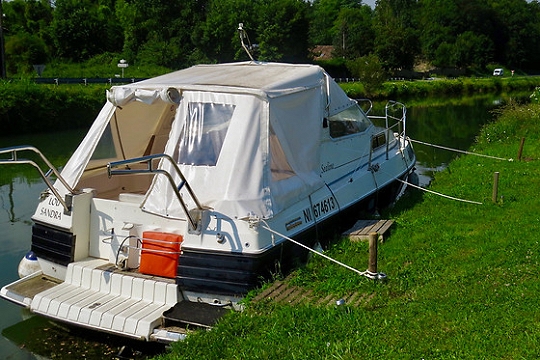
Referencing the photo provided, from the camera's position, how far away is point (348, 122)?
33.5 ft

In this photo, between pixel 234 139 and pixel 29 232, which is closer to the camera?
pixel 234 139

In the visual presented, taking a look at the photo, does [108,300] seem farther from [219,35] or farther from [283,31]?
[283,31]

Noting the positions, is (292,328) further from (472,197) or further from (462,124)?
(462,124)

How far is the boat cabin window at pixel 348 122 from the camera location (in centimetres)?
962

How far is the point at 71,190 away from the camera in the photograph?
7.88 metres

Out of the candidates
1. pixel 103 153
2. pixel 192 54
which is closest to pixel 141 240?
pixel 103 153

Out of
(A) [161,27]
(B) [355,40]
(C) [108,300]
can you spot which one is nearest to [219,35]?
(A) [161,27]

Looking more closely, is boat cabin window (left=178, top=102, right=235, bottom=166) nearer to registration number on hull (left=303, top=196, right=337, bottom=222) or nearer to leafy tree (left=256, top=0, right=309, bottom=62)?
registration number on hull (left=303, top=196, right=337, bottom=222)

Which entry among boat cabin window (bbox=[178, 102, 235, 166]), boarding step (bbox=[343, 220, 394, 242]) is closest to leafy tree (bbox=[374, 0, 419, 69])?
boarding step (bbox=[343, 220, 394, 242])

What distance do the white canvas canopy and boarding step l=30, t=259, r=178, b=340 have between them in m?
0.90

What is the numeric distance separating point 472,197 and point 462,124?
70.5 feet

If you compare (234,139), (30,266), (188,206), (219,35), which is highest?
(219,35)

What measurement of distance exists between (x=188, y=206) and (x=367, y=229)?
9.79 feet

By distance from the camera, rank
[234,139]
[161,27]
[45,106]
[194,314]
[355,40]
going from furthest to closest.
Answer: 1. [355,40]
2. [161,27]
3. [45,106]
4. [234,139]
5. [194,314]
